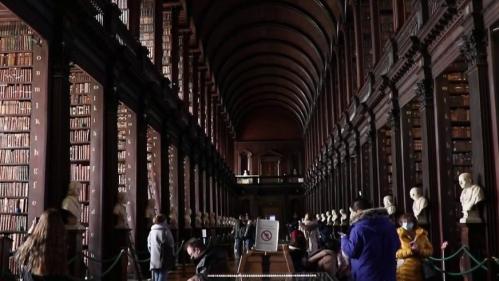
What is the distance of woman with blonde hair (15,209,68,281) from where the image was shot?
3305 millimetres

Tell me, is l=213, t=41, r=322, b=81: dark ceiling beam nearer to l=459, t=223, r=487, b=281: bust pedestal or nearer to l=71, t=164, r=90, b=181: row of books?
l=71, t=164, r=90, b=181: row of books

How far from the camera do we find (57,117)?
768 cm

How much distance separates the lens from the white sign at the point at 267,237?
19.8 ft

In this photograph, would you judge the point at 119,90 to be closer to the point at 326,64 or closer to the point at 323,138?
the point at 326,64

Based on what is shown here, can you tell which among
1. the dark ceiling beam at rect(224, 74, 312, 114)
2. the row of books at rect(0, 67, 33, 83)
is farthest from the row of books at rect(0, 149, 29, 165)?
the dark ceiling beam at rect(224, 74, 312, 114)

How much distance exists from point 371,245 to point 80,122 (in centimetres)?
739

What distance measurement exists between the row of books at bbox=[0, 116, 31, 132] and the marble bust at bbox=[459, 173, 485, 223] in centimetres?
619

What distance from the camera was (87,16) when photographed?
8.59 metres

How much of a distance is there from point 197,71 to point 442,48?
531 inches

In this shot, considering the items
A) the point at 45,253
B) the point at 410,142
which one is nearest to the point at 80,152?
the point at 410,142

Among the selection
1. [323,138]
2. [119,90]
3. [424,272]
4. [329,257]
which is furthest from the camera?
[323,138]

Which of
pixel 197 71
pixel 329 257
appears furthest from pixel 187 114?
pixel 329 257

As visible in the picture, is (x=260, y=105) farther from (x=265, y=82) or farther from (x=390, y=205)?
(x=390, y=205)

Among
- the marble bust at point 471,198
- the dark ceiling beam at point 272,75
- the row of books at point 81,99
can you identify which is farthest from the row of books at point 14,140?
the dark ceiling beam at point 272,75
